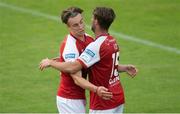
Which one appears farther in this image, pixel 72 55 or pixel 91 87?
pixel 72 55

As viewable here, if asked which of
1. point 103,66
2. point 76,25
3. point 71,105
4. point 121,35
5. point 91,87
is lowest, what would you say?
point 71,105

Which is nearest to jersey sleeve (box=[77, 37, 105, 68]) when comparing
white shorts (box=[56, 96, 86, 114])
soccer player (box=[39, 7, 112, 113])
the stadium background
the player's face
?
soccer player (box=[39, 7, 112, 113])

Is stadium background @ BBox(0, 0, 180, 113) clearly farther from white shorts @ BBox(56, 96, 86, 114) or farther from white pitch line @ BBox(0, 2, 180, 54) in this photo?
white shorts @ BBox(56, 96, 86, 114)

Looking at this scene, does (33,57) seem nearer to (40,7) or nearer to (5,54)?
(5,54)

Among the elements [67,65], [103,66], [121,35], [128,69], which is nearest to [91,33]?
[121,35]

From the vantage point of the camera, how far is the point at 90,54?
293 inches

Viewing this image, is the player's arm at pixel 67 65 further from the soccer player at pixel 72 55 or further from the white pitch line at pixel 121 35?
the white pitch line at pixel 121 35

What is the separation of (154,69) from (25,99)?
8.53 feet

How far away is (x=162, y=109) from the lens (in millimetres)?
10414

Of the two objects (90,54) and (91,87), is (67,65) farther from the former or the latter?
(91,87)

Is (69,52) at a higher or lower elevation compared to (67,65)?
higher

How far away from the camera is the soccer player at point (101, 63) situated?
7.48 meters

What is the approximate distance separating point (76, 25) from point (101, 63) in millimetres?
511

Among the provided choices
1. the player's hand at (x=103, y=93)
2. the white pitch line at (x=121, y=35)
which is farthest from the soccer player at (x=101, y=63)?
the white pitch line at (x=121, y=35)
